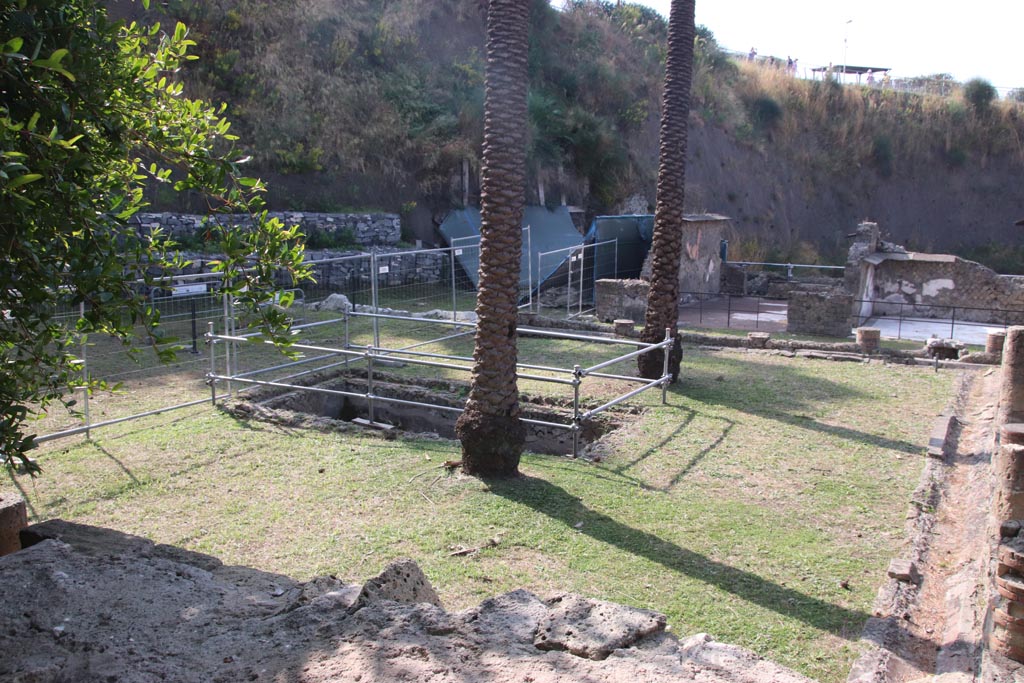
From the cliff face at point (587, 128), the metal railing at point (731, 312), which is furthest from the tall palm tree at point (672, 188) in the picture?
the cliff face at point (587, 128)

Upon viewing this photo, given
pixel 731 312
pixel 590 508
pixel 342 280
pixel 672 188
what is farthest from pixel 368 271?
pixel 590 508

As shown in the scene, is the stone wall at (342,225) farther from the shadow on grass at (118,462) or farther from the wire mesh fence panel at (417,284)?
the shadow on grass at (118,462)

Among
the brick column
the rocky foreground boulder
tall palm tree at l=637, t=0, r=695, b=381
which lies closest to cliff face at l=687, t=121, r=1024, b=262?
tall palm tree at l=637, t=0, r=695, b=381

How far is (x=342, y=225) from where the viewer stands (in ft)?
82.1

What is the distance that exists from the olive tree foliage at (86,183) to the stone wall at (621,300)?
15.7 metres

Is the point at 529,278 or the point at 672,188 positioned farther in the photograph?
the point at 529,278

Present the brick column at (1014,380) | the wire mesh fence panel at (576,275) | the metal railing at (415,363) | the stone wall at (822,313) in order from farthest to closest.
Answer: the wire mesh fence panel at (576,275)
the stone wall at (822,313)
the metal railing at (415,363)
the brick column at (1014,380)

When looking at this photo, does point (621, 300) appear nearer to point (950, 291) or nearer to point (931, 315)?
point (931, 315)

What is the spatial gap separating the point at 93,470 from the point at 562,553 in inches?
208

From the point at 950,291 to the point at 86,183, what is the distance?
25.0m

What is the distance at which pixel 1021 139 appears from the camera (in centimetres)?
4012

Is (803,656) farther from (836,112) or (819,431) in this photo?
(836,112)

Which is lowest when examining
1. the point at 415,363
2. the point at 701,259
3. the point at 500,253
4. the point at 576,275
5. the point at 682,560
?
the point at 682,560

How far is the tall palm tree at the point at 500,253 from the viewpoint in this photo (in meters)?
8.65
